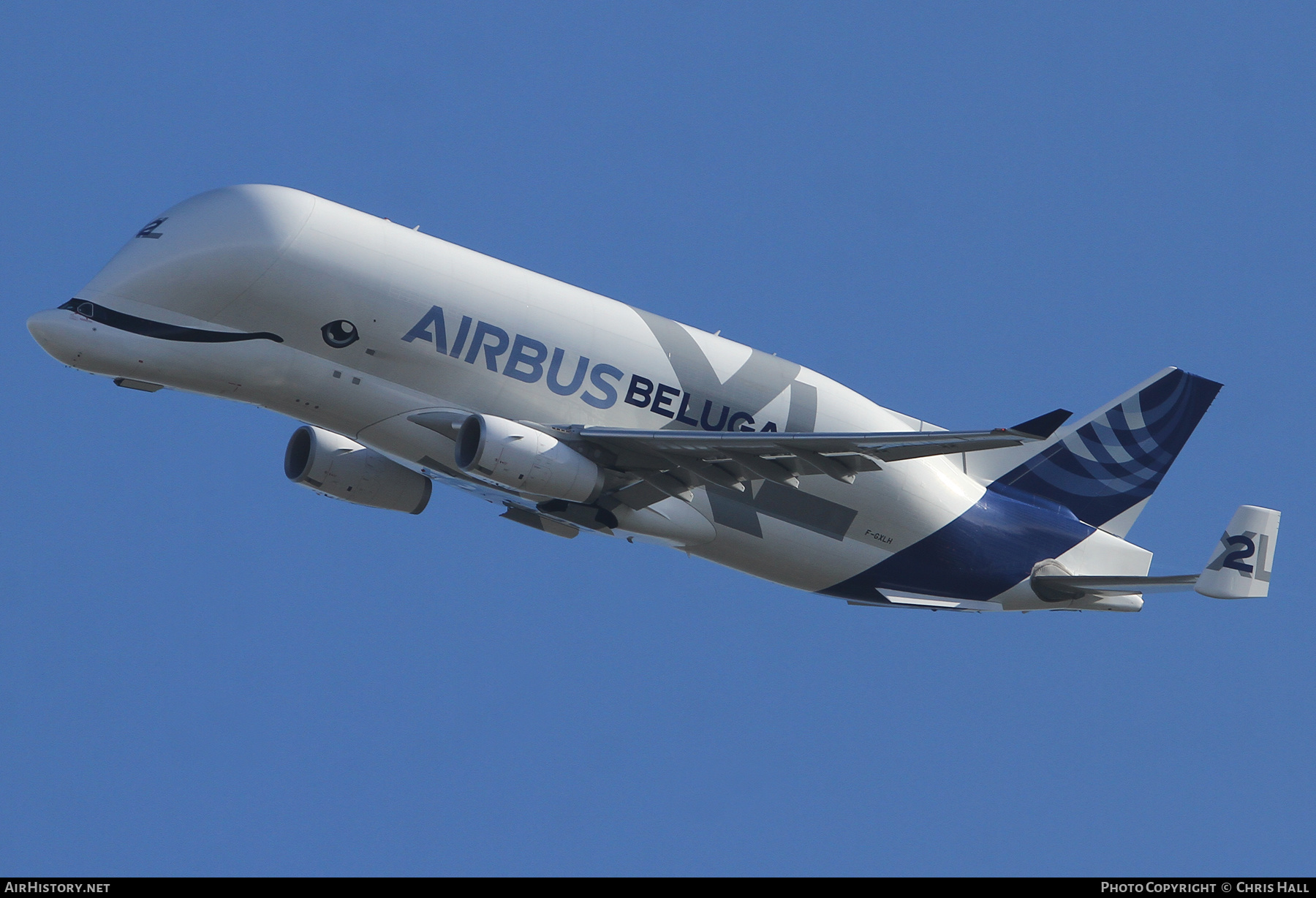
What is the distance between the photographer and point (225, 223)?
30.2 meters

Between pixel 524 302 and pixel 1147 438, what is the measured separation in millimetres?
18754

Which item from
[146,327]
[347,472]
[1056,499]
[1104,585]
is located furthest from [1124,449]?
[146,327]

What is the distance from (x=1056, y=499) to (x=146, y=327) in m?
23.3

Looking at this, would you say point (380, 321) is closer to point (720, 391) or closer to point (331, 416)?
point (331, 416)

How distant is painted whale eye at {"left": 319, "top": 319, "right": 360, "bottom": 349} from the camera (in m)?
30.3

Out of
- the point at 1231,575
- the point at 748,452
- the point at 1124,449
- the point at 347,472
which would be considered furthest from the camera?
the point at 1124,449

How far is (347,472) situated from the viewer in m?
35.0

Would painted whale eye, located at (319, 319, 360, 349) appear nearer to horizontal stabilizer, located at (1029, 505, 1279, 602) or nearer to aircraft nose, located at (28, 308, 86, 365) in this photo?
aircraft nose, located at (28, 308, 86, 365)

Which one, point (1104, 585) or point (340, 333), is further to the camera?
point (1104, 585)

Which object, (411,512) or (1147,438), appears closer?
(411,512)

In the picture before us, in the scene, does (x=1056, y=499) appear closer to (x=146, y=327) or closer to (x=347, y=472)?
(x=347, y=472)

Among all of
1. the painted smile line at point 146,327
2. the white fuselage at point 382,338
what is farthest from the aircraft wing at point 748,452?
the painted smile line at point 146,327
